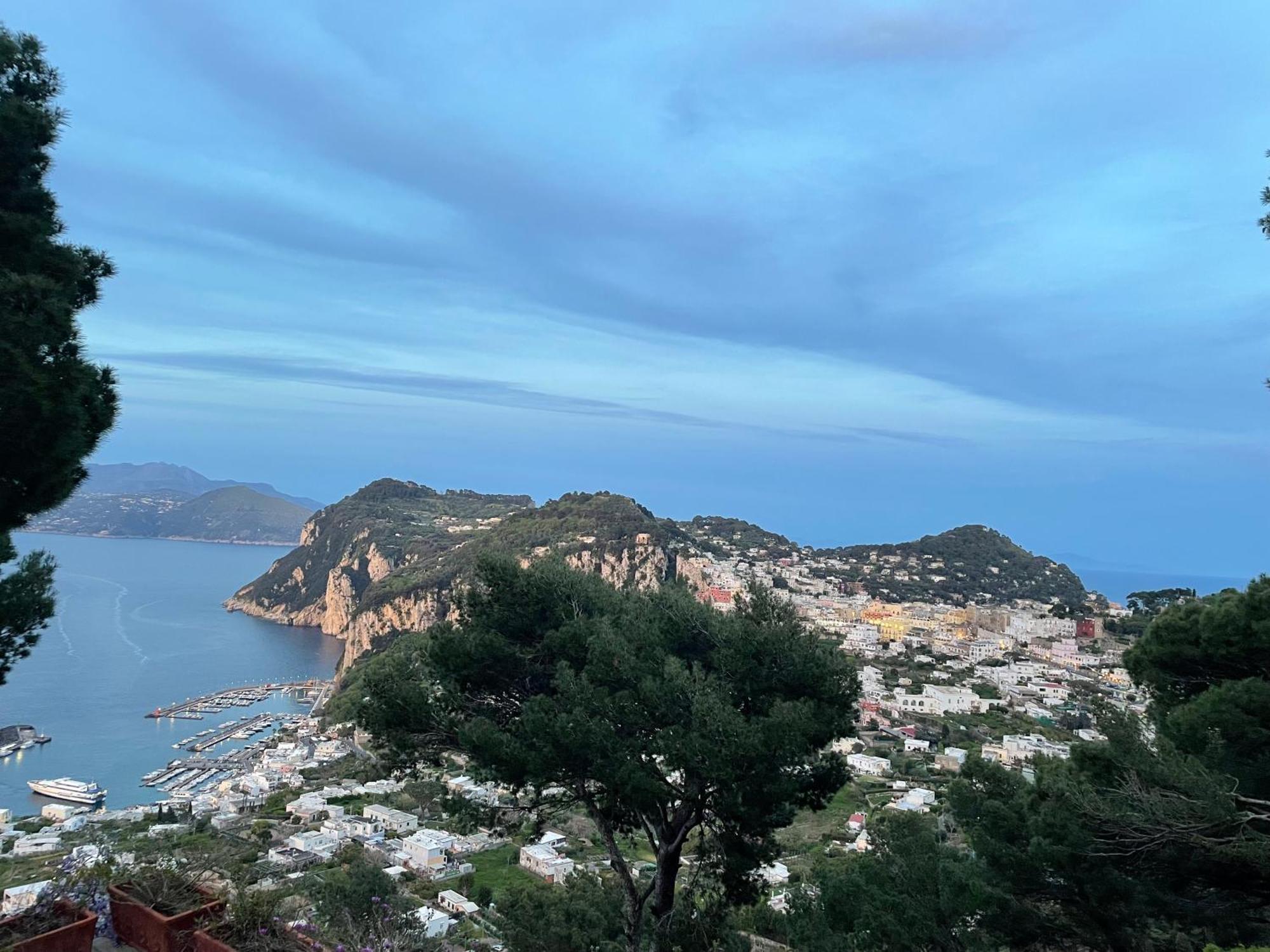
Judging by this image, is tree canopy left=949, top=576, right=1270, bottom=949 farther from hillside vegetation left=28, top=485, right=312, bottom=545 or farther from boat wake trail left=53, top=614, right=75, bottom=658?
hillside vegetation left=28, top=485, right=312, bottom=545

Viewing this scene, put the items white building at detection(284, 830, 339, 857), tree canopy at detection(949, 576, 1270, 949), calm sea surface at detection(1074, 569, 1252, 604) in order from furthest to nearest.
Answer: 1. calm sea surface at detection(1074, 569, 1252, 604)
2. white building at detection(284, 830, 339, 857)
3. tree canopy at detection(949, 576, 1270, 949)

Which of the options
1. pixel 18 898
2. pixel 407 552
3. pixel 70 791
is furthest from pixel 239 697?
pixel 18 898

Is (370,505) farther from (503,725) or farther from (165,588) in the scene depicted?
(503,725)

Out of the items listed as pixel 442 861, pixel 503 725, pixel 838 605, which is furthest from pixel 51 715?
pixel 838 605

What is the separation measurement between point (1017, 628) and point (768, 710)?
48706 mm

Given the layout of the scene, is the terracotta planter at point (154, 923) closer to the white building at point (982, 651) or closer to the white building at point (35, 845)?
the white building at point (35, 845)

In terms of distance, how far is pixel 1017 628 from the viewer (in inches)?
1821

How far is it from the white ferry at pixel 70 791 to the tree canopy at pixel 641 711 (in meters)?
23.8

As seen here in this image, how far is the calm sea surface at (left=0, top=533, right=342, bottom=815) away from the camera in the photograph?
89.2 feet

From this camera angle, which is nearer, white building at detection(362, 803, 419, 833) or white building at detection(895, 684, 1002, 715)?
white building at detection(362, 803, 419, 833)

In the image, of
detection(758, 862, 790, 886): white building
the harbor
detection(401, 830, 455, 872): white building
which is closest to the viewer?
detection(758, 862, 790, 886): white building

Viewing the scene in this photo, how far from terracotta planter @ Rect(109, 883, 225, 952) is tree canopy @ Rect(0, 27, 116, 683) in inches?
66.4

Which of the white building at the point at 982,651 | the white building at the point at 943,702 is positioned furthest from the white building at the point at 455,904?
the white building at the point at 982,651

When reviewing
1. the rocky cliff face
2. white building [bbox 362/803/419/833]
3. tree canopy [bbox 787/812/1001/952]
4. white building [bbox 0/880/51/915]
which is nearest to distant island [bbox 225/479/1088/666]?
the rocky cliff face
